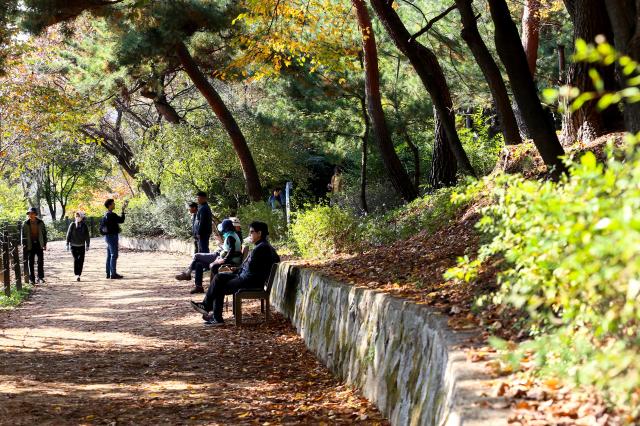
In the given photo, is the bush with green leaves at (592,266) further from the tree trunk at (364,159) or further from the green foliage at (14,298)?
the tree trunk at (364,159)

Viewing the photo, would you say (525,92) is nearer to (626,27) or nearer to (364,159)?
(626,27)

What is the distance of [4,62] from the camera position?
14.9 meters

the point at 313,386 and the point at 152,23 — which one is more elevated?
the point at 152,23

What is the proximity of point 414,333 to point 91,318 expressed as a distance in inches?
330

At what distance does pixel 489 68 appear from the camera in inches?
386

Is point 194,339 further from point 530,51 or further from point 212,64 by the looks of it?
point 212,64

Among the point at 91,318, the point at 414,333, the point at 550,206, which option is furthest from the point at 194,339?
the point at 550,206

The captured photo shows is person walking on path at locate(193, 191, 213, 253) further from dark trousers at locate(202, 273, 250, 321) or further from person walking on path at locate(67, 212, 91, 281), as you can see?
dark trousers at locate(202, 273, 250, 321)

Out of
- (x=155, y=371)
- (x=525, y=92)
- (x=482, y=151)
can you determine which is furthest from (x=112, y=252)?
(x=525, y=92)

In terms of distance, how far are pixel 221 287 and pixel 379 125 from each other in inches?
219

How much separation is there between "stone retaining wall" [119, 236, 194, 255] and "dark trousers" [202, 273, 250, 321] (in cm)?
1514

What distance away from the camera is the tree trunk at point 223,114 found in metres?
21.4

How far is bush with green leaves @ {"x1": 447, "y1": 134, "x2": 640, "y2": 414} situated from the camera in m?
2.51

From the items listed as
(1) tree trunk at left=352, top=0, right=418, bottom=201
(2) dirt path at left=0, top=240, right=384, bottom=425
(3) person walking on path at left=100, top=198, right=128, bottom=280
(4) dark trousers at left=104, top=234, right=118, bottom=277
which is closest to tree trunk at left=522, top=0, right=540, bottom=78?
(1) tree trunk at left=352, top=0, right=418, bottom=201
